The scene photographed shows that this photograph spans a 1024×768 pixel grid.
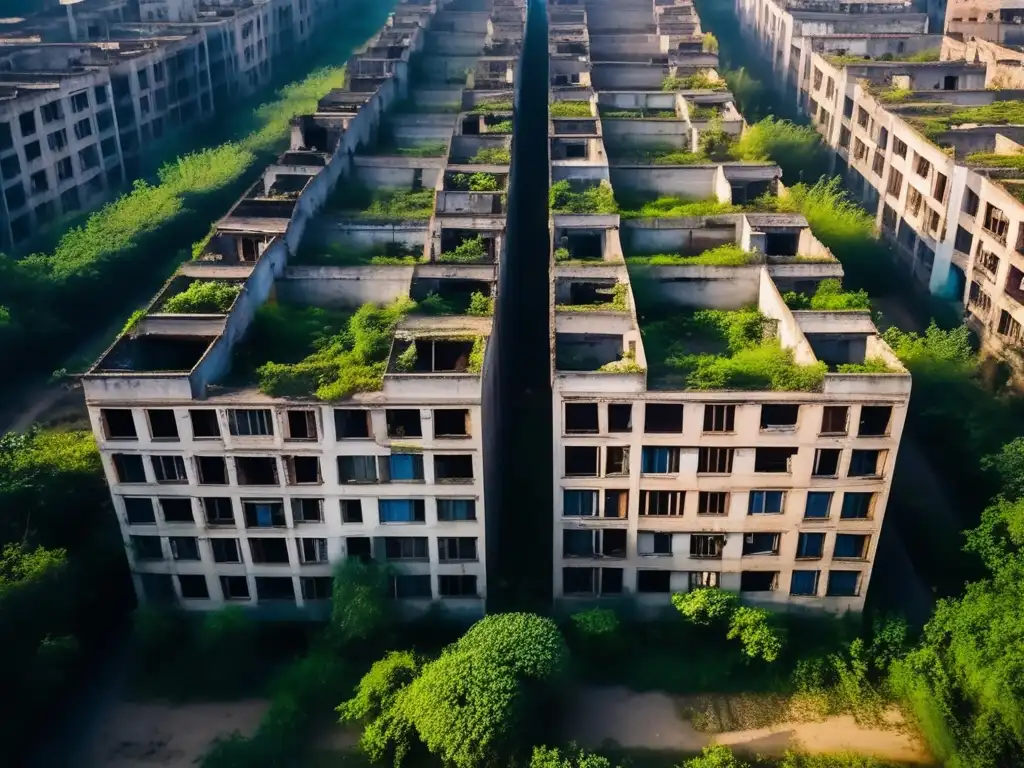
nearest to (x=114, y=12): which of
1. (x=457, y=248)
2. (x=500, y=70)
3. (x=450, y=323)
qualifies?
(x=500, y=70)

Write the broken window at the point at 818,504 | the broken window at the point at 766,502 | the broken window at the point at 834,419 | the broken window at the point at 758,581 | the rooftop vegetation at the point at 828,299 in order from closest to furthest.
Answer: the broken window at the point at 834,419
the broken window at the point at 818,504
the broken window at the point at 766,502
the broken window at the point at 758,581
the rooftop vegetation at the point at 828,299

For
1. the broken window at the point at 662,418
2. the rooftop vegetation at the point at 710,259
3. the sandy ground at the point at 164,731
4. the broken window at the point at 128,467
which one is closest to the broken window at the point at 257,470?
the broken window at the point at 128,467

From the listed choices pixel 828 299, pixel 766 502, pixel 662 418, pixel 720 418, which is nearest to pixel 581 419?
pixel 662 418

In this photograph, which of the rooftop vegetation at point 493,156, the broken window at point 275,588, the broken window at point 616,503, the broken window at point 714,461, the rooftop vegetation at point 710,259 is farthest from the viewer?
the rooftop vegetation at point 493,156

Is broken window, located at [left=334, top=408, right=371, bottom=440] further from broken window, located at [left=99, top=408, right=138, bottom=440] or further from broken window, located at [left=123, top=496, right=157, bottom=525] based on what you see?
broken window, located at [left=123, top=496, right=157, bottom=525]

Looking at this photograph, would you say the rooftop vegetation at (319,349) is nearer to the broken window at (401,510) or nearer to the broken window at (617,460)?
the broken window at (401,510)

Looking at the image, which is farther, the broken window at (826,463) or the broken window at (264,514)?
the broken window at (264,514)
